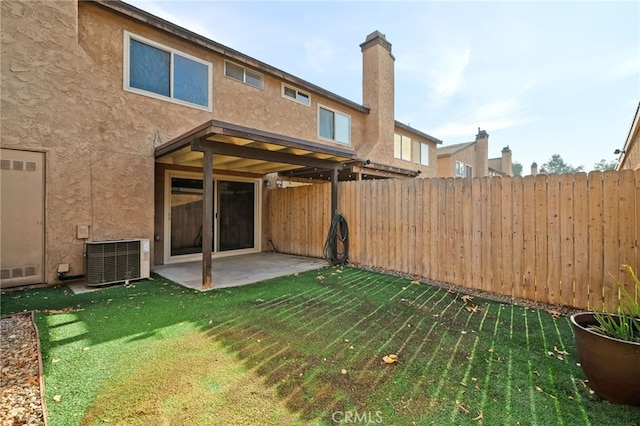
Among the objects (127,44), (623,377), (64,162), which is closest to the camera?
(623,377)

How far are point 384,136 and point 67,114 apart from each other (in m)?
10.8

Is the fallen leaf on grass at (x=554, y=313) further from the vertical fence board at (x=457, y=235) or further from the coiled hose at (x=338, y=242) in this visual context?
the coiled hose at (x=338, y=242)

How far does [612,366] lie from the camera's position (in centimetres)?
203

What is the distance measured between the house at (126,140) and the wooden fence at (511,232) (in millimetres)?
1596

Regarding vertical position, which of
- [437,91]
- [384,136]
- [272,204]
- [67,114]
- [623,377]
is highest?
[437,91]

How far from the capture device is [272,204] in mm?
9461

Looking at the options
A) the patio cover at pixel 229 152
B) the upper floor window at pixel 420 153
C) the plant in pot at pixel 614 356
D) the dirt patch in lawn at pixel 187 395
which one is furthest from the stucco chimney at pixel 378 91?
the dirt patch in lawn at pixel 187 395

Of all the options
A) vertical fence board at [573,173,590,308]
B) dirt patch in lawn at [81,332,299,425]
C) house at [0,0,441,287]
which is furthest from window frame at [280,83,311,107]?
dirt patch in lawn at [81,332,299,425]

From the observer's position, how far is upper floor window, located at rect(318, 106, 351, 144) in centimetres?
1084

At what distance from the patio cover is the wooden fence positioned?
4.01 feet

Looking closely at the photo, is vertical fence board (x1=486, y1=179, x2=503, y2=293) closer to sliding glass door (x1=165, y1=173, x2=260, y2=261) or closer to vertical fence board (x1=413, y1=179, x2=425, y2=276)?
vertical fence board (x1=413, y1=179, x2=425, y2=276)

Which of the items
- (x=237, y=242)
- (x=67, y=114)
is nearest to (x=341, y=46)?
(x=237, y=242)

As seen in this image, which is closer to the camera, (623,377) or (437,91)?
(623,377)

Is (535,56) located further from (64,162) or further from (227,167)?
(64,162)
